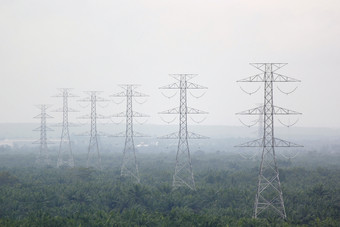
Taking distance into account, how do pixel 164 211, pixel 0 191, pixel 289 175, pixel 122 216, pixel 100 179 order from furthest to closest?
pixel 289 175
pixel 100 179
pixel 0 191
pixel 164 211
pixel 122 216

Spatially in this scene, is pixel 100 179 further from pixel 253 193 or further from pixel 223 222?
pixel 223 222

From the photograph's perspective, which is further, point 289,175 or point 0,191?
point 289,175

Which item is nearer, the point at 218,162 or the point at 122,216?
the point at 122,216

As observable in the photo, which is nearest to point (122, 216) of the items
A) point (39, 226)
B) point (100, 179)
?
point (39, 226)

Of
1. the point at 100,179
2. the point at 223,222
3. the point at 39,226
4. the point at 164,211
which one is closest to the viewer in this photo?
the point at 39,226

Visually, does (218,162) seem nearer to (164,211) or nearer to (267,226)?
(164,211)

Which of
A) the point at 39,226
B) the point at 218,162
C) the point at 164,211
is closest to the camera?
the point at 39,226

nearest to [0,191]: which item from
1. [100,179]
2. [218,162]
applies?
[100,179]

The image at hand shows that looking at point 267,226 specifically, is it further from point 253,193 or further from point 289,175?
point 289,175

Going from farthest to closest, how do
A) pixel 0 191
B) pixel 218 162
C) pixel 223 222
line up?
1. pixel 218 162
2. pixel 0 191
3. pixel 223 222
